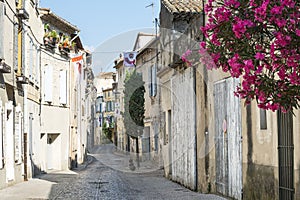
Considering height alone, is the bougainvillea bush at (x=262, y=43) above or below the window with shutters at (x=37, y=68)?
below

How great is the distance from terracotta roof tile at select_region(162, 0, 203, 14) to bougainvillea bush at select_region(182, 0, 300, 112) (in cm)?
1219

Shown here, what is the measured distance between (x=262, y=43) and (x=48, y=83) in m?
22.2

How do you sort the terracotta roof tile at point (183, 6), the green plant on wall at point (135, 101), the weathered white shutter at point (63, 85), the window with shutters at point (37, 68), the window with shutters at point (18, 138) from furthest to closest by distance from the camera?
the green plant on wall at point (135, 101), the weathered white shutter at point (63, 85), the window with shutters at point (37, 68), the window with shutters at point (18, 138), the terracotta roof tile at point (183, 6)

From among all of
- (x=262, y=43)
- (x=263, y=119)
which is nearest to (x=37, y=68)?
(x=263, y=119)

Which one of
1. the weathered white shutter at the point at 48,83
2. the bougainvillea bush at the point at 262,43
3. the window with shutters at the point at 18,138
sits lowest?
the window with shutters at the point at 18,138

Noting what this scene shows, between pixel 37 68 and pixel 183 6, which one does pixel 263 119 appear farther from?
pixel 37 68

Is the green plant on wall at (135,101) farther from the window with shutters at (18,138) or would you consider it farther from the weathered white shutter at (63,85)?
the window with shutters at (18,138)

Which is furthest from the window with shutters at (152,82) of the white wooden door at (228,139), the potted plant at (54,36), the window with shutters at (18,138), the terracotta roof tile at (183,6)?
the white wooden door at (228,139)

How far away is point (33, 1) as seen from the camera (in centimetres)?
2272

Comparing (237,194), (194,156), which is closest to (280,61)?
(237,194)

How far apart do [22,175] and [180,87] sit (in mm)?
6280

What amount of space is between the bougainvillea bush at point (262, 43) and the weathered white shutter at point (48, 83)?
21.6 metres

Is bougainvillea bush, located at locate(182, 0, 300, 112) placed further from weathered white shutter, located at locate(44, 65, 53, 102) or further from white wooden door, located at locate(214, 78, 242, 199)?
weathered white shutter, located at locate(44, 65, 53, 102)

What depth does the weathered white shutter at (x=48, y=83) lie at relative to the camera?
26062mm
